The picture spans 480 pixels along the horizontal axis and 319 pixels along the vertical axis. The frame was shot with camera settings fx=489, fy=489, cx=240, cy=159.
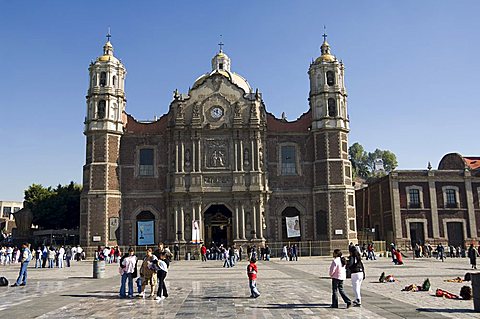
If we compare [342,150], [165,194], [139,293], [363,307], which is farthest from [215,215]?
[363,307]

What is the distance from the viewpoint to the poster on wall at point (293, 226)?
47281 mm

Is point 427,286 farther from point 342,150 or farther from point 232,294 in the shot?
point 342,150

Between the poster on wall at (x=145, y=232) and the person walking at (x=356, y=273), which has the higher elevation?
the poster on wall at (x=145, y=232)

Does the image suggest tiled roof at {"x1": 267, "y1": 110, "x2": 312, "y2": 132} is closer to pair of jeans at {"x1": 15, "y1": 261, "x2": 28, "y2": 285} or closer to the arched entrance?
the arched entrance

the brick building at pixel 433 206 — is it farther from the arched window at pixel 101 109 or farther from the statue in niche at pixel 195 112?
the arched window at pixel 101 109

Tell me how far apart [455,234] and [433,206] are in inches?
141

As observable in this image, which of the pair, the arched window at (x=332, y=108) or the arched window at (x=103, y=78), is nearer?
the arched window at (x=332, y=108)

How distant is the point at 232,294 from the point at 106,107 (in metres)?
34.8

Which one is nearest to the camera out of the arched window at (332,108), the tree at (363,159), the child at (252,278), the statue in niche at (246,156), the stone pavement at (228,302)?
the stone pavement at (228,302)

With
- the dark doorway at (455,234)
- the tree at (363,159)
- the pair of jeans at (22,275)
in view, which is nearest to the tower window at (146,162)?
the pair of jeans at (22,275)

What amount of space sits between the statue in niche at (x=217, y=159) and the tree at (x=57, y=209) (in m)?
24.9

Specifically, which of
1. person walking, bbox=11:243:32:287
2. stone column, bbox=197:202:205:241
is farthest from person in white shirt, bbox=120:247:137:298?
stone column, bbox=197:202:205:241

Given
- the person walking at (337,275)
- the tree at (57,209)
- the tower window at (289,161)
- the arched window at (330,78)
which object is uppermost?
the arched window at (330,78)

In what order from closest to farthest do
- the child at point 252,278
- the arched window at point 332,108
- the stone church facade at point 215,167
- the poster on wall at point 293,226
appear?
the child at point 252,278
the stone church facade at point 215,167
the poster on wall at point 293,226
the arched window at point 332,108
